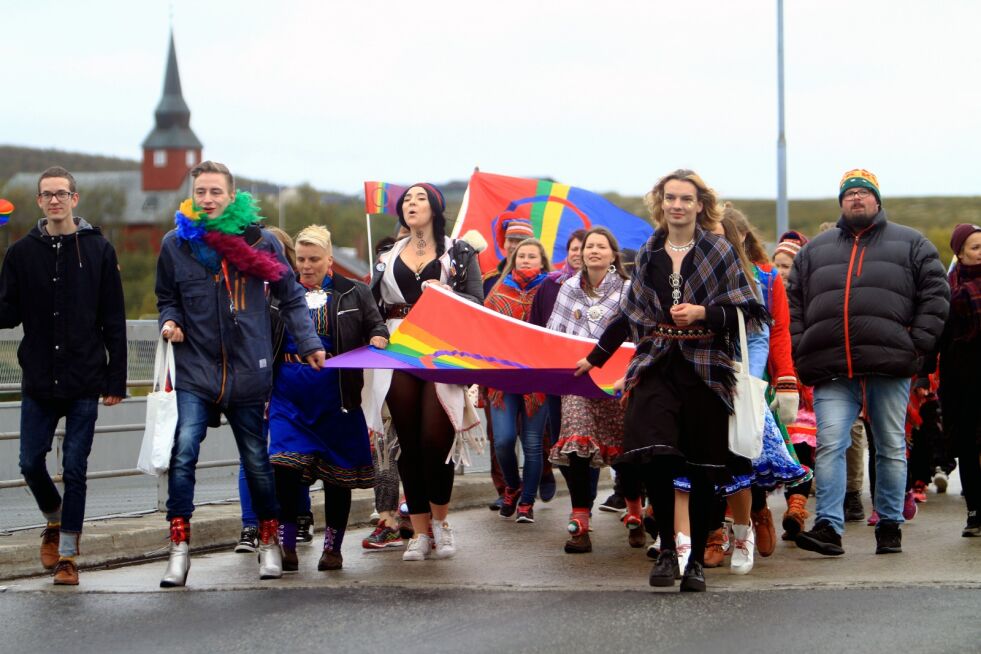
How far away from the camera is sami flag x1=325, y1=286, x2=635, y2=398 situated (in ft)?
27.7

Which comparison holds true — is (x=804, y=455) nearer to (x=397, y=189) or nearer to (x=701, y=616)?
(x=397, y=189)

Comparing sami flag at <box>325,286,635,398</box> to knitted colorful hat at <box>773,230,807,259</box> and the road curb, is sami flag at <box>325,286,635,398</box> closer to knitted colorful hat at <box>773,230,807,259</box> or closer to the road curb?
the road curb

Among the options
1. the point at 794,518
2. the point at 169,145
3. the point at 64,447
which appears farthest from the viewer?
the point at 169,145

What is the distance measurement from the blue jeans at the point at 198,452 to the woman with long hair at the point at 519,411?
2820mm

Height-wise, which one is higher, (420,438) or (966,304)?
(966,304)

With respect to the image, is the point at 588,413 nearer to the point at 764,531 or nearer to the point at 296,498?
the point at 764,531

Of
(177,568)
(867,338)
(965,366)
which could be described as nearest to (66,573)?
(177,568)

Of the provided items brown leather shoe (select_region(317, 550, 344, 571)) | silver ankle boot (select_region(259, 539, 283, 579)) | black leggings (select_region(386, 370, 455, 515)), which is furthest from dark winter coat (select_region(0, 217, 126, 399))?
black leggings (select_region(386, 370, 455, 515))

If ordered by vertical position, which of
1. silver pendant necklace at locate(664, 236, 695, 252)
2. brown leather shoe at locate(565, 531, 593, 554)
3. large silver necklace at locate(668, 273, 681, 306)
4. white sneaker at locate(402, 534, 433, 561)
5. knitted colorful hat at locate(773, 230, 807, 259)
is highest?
silver pendant necklace at locate(664, 236, 695, 252)

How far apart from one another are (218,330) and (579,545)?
2.57 metres

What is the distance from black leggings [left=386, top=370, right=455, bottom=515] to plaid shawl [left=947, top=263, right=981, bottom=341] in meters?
3.30

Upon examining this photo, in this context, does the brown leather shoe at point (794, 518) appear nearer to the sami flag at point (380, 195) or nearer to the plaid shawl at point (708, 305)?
the plaid shawl at point (708, 305)

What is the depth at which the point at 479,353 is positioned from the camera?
8758 mm

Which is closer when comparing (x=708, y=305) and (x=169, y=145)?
(x=708, y=305)
